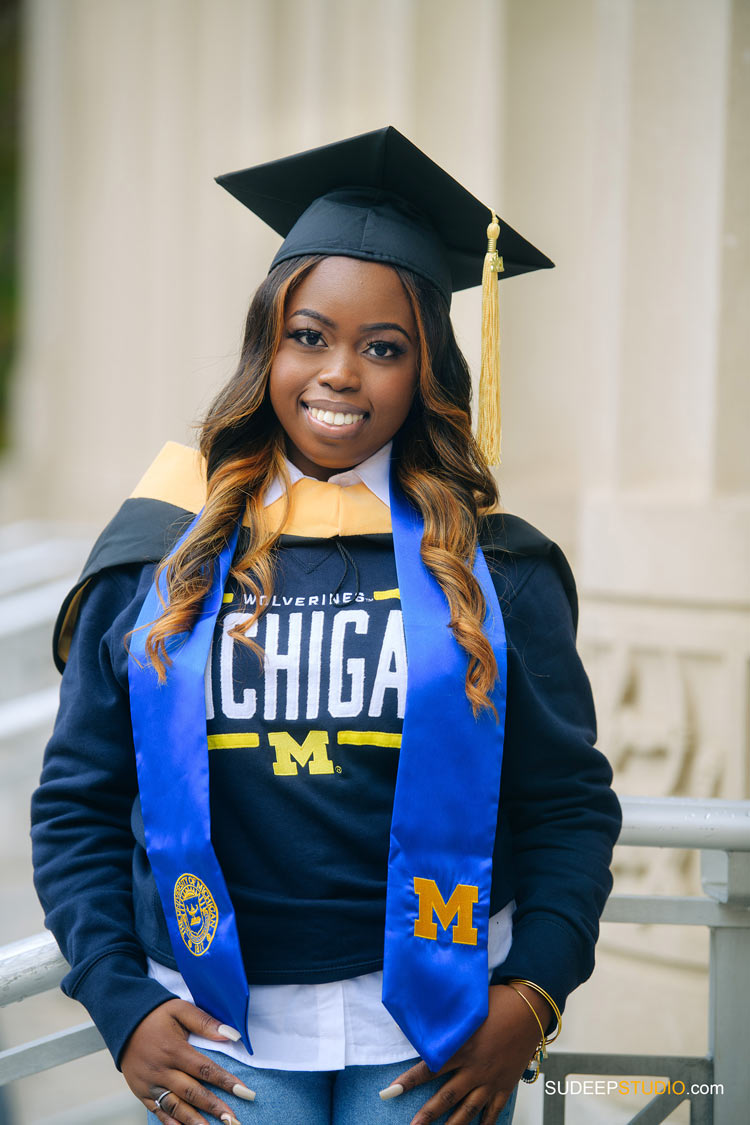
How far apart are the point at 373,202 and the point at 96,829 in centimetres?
91

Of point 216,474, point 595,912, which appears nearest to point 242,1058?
point 595,912

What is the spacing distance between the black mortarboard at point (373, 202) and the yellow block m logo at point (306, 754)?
0.63 m

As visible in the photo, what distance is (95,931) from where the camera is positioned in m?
1.37

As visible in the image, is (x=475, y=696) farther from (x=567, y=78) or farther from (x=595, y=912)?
(x=567, y=78)

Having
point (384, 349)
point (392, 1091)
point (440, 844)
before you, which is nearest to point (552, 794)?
point (440, 844)

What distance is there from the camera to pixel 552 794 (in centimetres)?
147

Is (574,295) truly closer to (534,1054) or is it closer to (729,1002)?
(729,1002)

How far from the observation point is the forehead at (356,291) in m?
1.47

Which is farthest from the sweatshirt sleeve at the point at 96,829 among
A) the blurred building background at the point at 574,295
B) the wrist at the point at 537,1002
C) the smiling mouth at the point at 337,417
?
the blurred building background at the point at 574,295

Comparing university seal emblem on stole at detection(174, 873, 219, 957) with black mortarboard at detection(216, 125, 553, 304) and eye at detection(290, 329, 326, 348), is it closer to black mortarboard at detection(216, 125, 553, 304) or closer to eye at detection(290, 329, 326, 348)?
eye at detection(290, 329, 326, 348)

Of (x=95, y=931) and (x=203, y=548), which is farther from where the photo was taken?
(x=203, y=548)

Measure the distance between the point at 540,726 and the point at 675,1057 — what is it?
1.95 ft

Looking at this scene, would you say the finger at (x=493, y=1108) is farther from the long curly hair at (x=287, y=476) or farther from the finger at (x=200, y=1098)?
the long curly hair at (x=287, y=476)

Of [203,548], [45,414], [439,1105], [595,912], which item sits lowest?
[439,1105]
